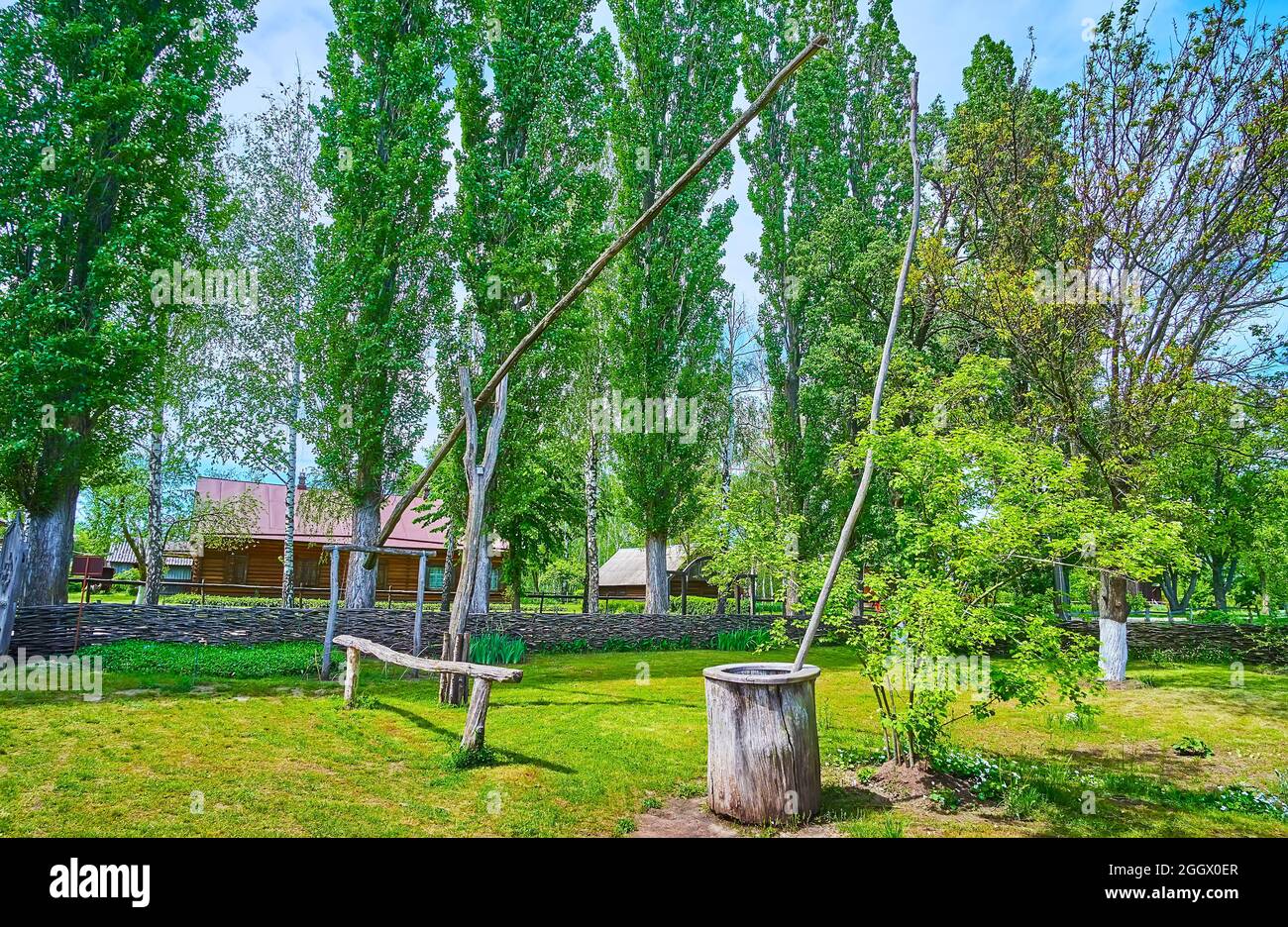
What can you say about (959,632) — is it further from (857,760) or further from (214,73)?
(214,73)

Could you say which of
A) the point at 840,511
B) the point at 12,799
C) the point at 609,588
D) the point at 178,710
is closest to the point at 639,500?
the point at 840,511

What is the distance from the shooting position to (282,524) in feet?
93.1

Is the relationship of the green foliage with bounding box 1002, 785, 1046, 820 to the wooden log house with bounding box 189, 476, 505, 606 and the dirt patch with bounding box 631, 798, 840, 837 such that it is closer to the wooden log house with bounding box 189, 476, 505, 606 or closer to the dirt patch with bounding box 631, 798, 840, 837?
the dirt patch with bounding box 631, 798, 840, 837

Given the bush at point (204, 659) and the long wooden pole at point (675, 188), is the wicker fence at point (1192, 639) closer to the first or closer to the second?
the long wooden pole at point (675, 188)

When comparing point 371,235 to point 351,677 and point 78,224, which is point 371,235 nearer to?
point 78,224

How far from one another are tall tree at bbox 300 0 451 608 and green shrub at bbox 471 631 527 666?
12.0 ft

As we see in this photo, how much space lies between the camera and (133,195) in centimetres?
1300

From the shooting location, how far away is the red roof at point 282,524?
86.7ft

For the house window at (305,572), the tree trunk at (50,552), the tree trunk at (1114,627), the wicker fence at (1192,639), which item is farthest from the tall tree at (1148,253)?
the house window at (305,572)

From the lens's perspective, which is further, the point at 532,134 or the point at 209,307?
the point at 209,307

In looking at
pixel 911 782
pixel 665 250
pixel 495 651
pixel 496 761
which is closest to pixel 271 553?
pixel 495 651

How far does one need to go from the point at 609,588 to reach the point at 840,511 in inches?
751

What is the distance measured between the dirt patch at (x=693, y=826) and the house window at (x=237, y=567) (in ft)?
91.4

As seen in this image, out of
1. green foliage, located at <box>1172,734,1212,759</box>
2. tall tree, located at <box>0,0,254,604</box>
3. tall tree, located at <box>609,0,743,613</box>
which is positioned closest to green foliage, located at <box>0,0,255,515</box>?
tall tree, located at <box>0,0,254,604</box>
